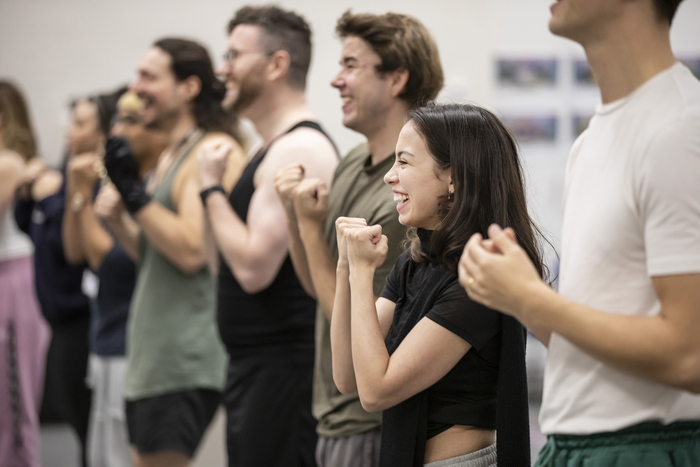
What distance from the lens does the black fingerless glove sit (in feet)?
7.45

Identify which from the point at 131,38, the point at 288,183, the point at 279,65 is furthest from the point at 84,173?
the point at 288,183

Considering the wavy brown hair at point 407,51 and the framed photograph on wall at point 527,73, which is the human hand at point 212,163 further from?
the framed photograph on wall at point 527,73

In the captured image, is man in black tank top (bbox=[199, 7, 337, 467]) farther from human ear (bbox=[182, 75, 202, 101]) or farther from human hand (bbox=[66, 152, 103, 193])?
human hand (bbox=[66, 152, 103, 193])

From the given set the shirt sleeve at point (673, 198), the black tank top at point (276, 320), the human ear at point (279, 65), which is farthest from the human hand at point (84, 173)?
the shirt sleeve at point (673, 198)

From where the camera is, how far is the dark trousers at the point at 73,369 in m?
3.16

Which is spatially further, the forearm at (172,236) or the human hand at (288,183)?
the forearm at (172,236)

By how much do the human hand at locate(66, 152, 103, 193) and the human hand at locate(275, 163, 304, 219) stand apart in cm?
166

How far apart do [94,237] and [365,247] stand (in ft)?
7.22

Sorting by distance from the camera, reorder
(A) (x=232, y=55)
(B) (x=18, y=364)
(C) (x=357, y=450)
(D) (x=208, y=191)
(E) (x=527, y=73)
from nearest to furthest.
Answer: (C) (x=357, y=450)
(D) (x=208, y=191)
(A) (x=232, y=55)
(B) (x=18, y=364)
(E) (x=527, y=73)

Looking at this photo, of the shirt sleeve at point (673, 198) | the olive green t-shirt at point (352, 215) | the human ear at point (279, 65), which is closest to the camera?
the shirt sleeve at point (673, 198)

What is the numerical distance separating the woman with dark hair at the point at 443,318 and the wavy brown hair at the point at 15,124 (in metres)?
2.51

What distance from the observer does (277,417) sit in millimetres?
1912

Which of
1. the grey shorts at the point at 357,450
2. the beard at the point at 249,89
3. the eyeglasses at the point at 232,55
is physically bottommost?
the grey shorts at the point at 357,450

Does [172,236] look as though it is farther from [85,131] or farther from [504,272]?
[504,272]
